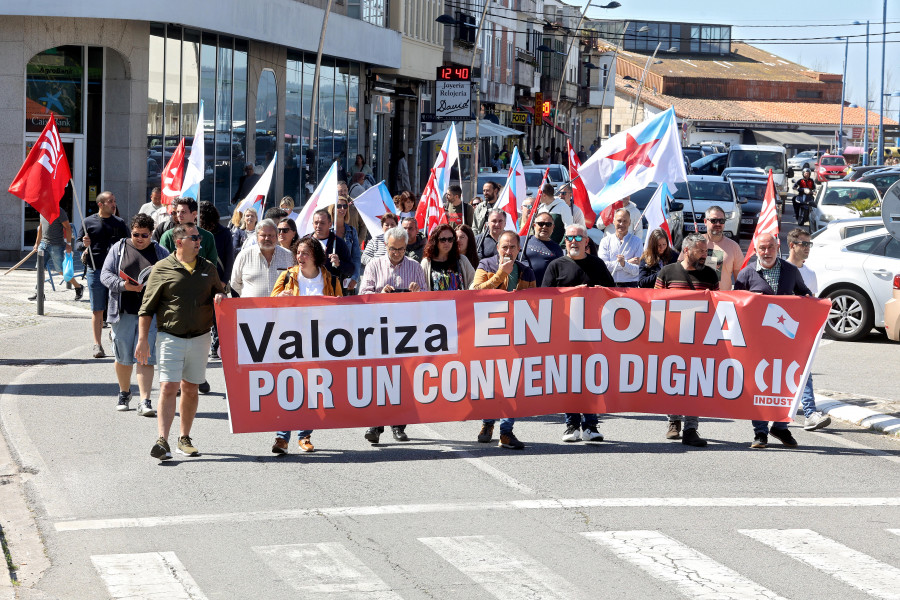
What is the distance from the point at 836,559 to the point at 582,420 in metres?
3.59

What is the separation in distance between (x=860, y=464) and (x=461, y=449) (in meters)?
3.04

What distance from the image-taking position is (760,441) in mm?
10227

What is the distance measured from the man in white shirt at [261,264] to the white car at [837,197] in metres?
23.6

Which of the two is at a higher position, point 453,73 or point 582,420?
point 453,73

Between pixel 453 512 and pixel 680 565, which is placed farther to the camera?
pixel 453 512

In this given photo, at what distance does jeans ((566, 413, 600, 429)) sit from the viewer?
10.3 metres

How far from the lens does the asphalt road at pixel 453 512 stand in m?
6.46

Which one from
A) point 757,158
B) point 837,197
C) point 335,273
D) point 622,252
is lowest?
point 335,273

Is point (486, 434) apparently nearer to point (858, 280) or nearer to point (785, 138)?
point (858, 280)

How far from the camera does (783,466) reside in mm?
9547

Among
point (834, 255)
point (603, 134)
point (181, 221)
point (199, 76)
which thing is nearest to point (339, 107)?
point (199, 76)

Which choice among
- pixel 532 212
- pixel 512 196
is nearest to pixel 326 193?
pixel 532 212

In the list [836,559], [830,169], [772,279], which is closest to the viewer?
[836,559]

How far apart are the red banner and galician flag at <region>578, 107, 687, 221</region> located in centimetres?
292
